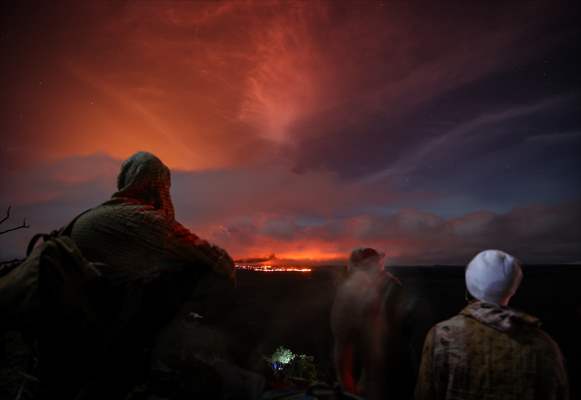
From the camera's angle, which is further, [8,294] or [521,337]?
[521,337]

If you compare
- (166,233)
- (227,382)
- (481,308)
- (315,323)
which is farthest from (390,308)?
(315,323)

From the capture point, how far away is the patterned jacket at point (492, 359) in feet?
8.85

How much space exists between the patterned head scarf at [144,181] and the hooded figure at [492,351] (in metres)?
2.95

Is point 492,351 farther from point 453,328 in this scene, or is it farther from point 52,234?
point 52,234

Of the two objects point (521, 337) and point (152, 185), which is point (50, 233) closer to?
point (152, 185)

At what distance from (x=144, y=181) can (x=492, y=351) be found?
3633 millimetres

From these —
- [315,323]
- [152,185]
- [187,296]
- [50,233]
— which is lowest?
[315,323]

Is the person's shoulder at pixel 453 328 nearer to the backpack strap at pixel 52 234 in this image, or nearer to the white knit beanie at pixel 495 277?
the white knit beanie at pixel 495 277

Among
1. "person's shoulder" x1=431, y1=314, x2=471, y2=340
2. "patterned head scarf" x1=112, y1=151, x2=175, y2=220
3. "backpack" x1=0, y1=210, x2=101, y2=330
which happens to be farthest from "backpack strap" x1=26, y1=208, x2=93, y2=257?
"person's shoulder" x1=431, y1=314, x2=471, y2=340

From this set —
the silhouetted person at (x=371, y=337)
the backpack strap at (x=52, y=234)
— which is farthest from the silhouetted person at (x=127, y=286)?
the silhouetted person at (x=371, y=337)

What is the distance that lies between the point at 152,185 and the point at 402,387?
3.98m

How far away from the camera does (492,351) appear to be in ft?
9.29

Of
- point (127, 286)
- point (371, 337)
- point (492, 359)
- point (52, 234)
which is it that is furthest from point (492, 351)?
point (52, 234)

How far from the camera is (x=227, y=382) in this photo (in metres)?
4.14
